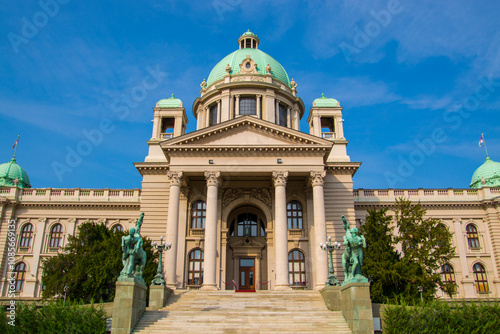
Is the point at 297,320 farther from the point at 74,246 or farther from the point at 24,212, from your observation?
the point at 24,212

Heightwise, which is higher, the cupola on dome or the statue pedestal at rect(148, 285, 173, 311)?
the cupola on dome

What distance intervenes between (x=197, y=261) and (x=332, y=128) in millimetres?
19326

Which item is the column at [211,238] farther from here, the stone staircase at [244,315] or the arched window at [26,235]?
the arched window at [26,235]

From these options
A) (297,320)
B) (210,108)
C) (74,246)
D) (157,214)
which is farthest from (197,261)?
(210,108)

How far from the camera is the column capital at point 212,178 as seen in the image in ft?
110

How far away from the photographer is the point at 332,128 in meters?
44.5

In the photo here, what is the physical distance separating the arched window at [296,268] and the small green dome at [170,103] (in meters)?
19.3

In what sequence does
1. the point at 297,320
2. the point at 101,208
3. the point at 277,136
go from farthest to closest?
the point at 101,208, the point at 277,136, the point at 297,320

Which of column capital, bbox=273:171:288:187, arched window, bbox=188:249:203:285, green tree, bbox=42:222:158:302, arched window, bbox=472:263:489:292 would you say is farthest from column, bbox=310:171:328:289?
arched window, bbox=472:263:489:292

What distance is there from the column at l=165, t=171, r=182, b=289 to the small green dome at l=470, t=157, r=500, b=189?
108 ft

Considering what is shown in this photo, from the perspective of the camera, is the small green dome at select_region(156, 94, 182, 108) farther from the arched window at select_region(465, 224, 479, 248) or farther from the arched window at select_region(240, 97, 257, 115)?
the arched window at select_region(465, 224, 479, 248)

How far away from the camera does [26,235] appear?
142 feet

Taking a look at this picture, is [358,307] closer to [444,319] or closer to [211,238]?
[444,319]

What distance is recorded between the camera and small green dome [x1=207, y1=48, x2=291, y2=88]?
49906 mm
